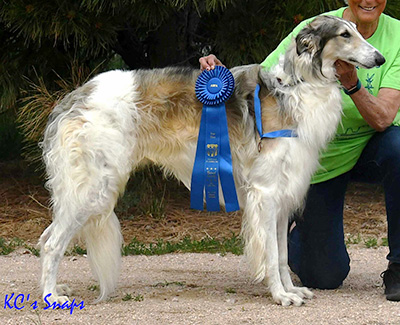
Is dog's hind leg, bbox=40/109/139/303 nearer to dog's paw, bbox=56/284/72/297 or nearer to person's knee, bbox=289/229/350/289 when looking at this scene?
dog's paw, bbox=56/284/72/297

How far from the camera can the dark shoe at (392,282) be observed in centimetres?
446

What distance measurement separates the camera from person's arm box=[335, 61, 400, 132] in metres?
4.25

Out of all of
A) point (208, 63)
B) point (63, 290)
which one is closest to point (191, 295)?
point (63, 290)

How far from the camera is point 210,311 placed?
4.13 meters

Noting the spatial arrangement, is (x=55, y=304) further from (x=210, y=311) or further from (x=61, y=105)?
(x=61, y=105)

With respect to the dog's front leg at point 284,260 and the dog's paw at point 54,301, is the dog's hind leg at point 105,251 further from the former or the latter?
the dog's front leg at point 284,260

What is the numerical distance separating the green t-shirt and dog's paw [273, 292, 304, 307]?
34.4 inches

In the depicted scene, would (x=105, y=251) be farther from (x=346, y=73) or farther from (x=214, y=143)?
(x=346, y=73)

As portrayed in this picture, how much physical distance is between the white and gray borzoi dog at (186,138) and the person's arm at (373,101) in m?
0.07

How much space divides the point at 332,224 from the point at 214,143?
1.15 metres

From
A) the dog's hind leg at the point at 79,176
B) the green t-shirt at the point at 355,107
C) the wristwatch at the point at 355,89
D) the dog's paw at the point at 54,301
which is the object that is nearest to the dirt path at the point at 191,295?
the dog's paw at the point at 54,301

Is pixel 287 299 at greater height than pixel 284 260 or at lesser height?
lesser

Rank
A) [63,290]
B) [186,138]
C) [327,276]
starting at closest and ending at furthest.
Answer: [186,138]
[63,290]
[327,276]

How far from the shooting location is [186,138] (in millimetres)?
4453
